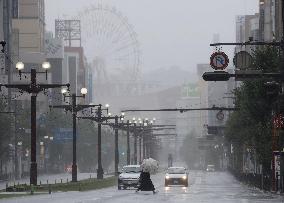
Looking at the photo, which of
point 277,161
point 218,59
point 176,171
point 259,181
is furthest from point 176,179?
point 218,59

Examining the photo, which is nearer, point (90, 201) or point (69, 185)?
point (90, 201)

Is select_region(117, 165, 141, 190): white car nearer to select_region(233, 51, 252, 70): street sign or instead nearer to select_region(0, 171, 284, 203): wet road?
select_region(0, 171, 284, 203): wet road

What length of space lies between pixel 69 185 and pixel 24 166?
365 feet

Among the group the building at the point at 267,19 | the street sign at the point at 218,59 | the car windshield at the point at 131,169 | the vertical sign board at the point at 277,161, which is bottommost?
the car windshield at the point at 131,169

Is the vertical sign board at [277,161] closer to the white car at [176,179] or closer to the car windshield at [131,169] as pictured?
the car windshield at [131,169]

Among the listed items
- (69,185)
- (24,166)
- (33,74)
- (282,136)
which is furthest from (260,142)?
(24,166)

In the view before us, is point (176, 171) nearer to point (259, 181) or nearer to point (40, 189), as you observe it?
point (259, 181)

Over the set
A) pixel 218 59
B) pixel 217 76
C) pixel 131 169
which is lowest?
pixel 131 169

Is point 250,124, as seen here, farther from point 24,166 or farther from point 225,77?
point 24,166

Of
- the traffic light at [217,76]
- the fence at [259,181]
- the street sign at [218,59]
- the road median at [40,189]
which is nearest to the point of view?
the traffic light at [217,76]

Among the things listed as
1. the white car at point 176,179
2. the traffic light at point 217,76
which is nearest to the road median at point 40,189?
the white car at point 176,179

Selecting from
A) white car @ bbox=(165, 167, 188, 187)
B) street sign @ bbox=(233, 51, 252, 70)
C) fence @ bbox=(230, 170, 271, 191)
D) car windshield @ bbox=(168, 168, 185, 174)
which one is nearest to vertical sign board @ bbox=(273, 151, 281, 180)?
fence @ bbox=(230, 170, 271, 191)

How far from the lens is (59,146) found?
198 meters

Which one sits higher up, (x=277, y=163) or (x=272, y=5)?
(x=272, y=5)
